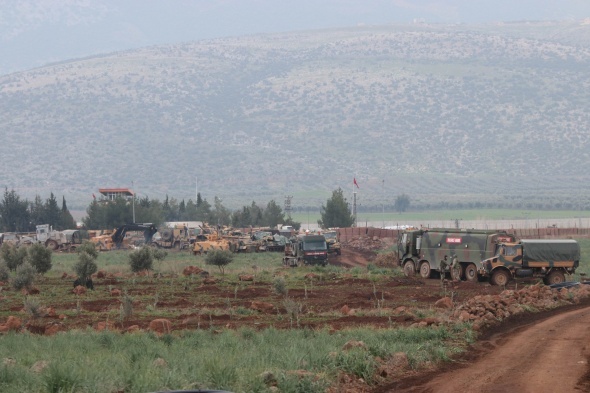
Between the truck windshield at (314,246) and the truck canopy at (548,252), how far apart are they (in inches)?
782

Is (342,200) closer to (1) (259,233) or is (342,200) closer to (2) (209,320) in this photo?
(1) (259,233)

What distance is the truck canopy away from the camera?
43844 mm

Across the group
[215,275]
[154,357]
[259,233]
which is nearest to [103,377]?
[154,357]

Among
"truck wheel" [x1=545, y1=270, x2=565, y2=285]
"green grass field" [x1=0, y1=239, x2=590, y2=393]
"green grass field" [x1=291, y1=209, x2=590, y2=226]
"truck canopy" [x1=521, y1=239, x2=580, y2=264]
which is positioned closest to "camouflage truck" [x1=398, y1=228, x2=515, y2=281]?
Answer: "truck canopy" [x1=521, y1=239, x2=580, y2=264]

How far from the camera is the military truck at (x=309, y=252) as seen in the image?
61.7 meters

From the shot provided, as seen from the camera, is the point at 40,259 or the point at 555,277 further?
the point at 40,259

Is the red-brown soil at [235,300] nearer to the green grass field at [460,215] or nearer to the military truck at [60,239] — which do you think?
the military truck at [60,239]

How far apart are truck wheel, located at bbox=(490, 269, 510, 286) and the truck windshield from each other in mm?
18836

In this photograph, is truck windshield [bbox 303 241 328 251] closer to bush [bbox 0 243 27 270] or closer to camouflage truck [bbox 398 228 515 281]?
camouflage truck [bbox 398 228 515 281]

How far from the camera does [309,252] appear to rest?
62.1m

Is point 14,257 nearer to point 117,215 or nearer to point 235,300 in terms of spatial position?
point 235,300

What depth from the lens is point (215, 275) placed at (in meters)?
50.6

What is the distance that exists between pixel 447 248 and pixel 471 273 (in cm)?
181

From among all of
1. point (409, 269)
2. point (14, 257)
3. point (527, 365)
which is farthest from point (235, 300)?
point (14, 257)
